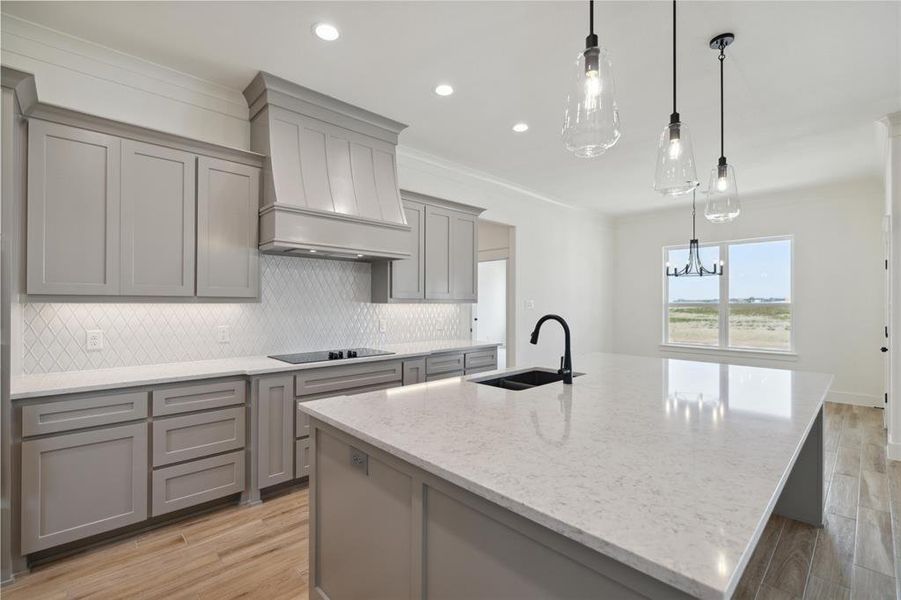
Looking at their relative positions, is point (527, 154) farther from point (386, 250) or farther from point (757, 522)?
point (757, 522)

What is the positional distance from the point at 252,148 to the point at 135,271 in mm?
1218

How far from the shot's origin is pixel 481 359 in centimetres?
424

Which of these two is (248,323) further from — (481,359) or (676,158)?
(676,158)

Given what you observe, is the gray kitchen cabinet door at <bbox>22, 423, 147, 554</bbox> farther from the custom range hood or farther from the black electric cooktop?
the custom range hood

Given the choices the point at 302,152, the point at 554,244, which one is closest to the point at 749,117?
the point at 554,244

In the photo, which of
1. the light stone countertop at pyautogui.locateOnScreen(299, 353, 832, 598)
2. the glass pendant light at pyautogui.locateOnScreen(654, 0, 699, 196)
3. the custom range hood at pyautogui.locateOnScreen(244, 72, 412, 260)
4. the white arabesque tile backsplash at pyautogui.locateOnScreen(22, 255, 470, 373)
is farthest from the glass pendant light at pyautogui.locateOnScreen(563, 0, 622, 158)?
the white arabesque tile backsplash at pyautogui.locateOnScreen(22, 255, 470, 373)

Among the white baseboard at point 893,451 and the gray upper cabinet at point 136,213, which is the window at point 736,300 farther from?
the gray upper cabinet at point 136,213

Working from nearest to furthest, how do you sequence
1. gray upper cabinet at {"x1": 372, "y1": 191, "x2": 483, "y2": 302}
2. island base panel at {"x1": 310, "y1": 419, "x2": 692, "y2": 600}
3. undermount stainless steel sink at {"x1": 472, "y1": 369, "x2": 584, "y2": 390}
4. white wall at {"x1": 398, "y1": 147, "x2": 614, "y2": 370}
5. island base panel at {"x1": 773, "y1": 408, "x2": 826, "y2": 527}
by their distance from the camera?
island base panel at {"x1": 310, "y1": 419, "x2": 692, "y2": 600}
undermount stainless steel sink at {"x1": 472, "y1": 369, "x2": 584, "y2": 390}
island base panel at {"x1": 773, "y1": 408, "x2": 826, "y2": 527}
gray upper cabinet at {"x1": 372, "y1": 191, "x2": 483, "y2": 302}
white wall at {"x1": 398, "y1": 147, "x2": 614, "y2": 370}

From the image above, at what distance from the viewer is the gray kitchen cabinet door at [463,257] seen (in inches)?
172

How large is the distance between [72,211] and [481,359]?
324cm

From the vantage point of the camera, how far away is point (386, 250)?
3.46 meters

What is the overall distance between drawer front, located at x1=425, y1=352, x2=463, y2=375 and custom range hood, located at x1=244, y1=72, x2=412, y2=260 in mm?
972

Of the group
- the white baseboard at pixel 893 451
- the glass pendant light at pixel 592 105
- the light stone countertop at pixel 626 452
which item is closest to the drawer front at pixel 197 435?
the light stone countertop at pixel 626 452

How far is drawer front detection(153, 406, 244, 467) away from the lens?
2.40 m
